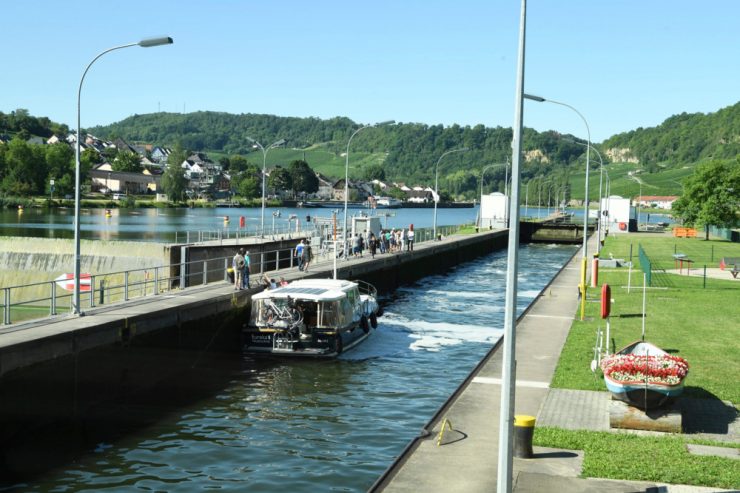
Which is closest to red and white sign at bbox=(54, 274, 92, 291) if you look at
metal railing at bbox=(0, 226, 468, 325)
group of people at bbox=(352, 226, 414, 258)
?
metal railing at bbox=(0, 226, 468, 325)

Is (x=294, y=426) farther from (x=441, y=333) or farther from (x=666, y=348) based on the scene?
(x=441, y=333)

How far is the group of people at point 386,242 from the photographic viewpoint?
2402 inches

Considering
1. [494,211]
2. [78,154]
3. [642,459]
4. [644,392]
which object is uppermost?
[78,154]

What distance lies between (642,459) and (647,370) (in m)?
2.85

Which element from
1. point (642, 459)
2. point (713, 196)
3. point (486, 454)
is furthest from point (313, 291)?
point (713, 196)

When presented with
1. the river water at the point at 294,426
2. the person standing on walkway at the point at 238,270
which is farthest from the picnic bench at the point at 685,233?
the person standing on walkway at the point at 238,270

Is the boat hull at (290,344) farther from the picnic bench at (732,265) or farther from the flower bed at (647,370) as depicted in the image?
the picnic bench at (732,265)

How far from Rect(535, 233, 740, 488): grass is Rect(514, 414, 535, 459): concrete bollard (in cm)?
107

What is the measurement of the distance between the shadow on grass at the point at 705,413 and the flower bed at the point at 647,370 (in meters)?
1.34

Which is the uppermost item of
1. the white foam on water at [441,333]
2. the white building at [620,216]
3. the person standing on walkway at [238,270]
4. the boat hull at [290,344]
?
the white building at [620,216]

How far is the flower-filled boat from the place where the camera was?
18609 mm

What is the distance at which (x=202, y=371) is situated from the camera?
30.8 m

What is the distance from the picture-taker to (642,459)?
1639 cm

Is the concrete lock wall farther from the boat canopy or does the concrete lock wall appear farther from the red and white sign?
the boat canopy
